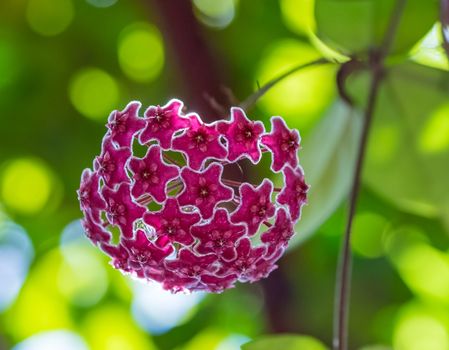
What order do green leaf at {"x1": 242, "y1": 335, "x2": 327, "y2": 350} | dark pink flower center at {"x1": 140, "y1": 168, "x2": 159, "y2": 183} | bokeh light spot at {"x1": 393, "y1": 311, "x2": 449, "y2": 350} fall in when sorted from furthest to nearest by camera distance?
bokeh light spot at {"x1": 393, "y1": 311, "x2": 449, "y2": 350} < green leaf at {"x1": 242, "y1": 335, "x2": 327, "y2": 350} < dark pink flower center at {"x1": 140, "y1": 168, "x2": 159, "y2": 183}

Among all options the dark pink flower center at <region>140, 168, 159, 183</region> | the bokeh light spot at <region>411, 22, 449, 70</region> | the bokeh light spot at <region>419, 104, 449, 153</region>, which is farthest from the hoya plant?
the bokeh light spot at <region>419, 104, 449, 153</region>

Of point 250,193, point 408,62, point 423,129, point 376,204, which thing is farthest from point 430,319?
point 250,193

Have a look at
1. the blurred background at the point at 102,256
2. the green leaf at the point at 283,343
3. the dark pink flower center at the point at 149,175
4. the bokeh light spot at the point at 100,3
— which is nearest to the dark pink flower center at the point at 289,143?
the dark pink flower center at the point at 149,175

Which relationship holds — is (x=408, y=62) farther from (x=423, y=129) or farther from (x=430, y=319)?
(x=430, y=319)

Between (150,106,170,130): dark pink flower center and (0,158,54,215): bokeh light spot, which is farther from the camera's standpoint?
(0,158,54,215): bokeh light spot

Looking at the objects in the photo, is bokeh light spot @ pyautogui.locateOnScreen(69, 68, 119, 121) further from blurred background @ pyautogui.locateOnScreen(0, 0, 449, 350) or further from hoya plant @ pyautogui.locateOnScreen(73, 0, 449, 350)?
hoya plant @ pyautogui.locateOnScreen(73, 0, 449, 350)

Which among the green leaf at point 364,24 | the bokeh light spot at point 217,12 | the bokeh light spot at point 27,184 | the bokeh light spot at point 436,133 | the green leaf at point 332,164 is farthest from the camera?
the bokeh light spot at point 27,184

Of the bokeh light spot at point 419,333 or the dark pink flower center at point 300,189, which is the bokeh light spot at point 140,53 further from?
the dark pink flower center at point 300,189
